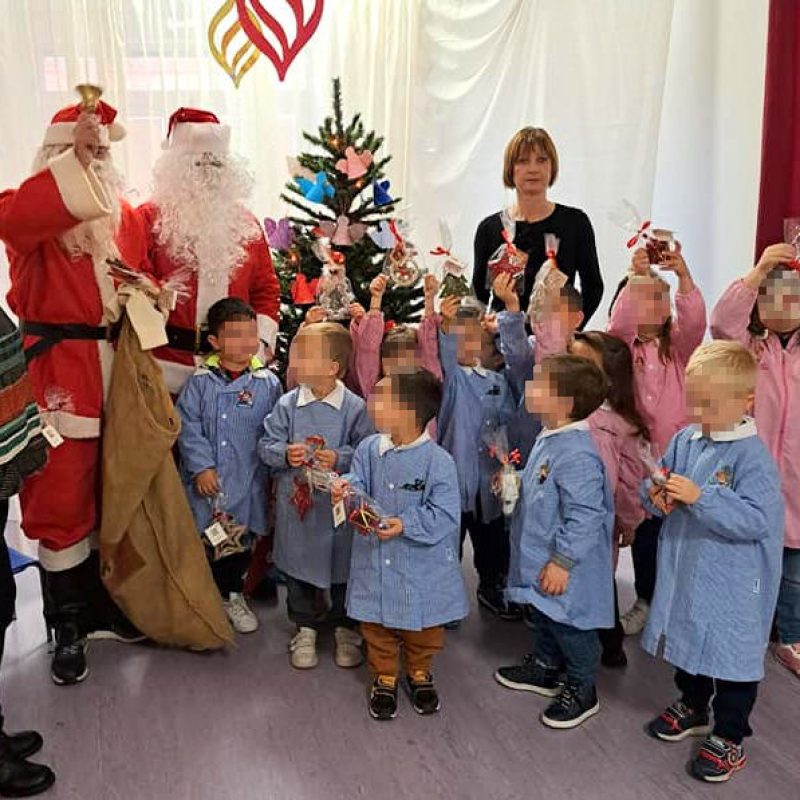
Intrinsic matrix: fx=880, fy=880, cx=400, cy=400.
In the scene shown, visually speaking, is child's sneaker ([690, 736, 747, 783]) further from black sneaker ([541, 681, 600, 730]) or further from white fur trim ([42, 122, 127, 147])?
white fur trim ([42, 122, 127, 147])

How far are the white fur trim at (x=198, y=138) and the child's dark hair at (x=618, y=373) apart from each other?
1522 millimetres

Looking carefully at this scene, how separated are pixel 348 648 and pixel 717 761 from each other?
1219 millimetres

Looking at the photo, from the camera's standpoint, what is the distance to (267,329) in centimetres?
327

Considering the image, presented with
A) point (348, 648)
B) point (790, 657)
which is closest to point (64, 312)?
point (348, 648)

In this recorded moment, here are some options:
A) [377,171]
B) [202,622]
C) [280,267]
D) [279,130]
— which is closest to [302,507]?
[202,622]

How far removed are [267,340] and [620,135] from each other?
8.74 feet

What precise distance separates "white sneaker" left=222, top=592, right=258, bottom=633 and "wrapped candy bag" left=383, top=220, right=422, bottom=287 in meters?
1.32

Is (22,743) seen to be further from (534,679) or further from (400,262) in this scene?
(400,262)

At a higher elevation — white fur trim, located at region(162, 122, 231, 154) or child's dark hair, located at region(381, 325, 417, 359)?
white fur trim, located at region(162, 122, 231, 154)

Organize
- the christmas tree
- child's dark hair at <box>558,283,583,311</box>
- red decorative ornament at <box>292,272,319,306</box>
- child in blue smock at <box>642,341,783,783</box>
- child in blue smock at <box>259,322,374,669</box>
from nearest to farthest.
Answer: child in blue smock at <box>642,341,783,783</box> < child in blue smock at <box>259,322,374,669</box> < child's dark hair at <box>558,283,583,311</box> < red decorative ornament at <box>292,272,319,306</box> < the christmas tree

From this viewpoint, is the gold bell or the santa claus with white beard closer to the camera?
the gold bell

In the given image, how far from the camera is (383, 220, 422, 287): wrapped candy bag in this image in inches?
121

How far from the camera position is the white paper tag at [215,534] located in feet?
9.86

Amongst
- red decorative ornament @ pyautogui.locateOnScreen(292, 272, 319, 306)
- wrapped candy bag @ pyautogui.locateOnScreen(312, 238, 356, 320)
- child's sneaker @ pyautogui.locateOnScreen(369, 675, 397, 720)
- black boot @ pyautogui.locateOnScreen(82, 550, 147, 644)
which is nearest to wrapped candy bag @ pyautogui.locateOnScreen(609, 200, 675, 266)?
wrapped candy bag @ pyautogui.locateOnScreen(312, 238, 356, 320)
